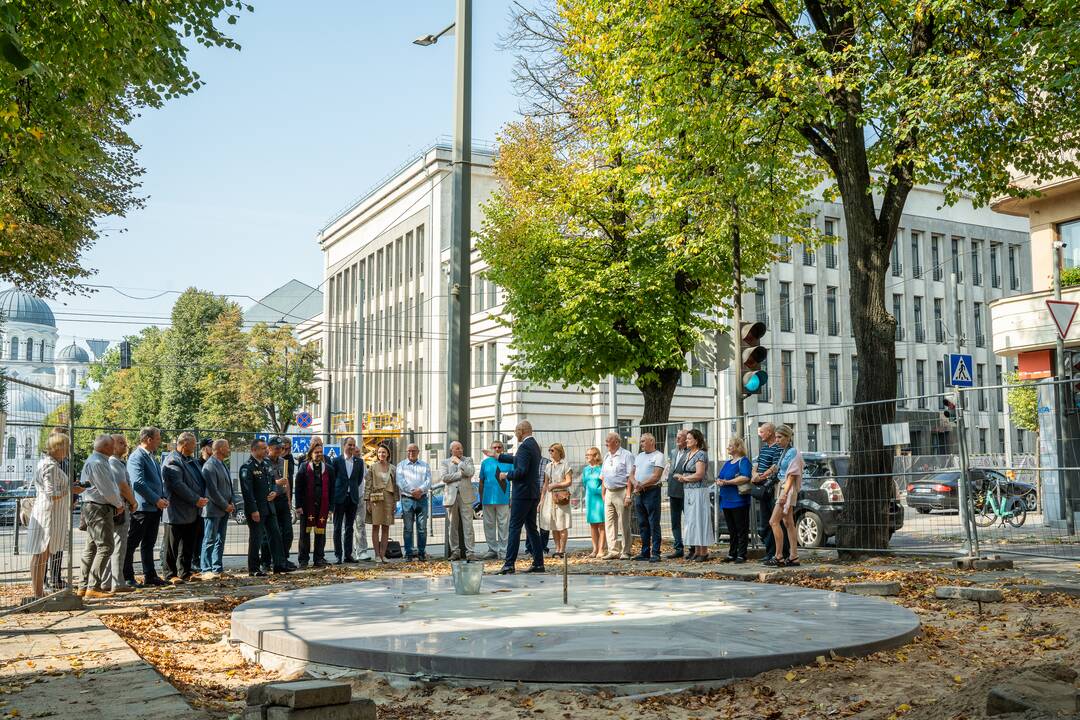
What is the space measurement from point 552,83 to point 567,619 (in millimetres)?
21761

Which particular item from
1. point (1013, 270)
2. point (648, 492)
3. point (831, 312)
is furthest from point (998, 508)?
point (1013, 270)

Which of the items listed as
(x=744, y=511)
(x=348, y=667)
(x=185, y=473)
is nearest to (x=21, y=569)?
(x=185, y=473)

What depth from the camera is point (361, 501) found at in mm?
17922

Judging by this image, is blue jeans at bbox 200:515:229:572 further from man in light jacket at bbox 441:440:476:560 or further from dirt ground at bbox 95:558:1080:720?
dirt ground at bbox 95:558:1080:720

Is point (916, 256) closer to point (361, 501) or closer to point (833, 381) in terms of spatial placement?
point (833, 381)

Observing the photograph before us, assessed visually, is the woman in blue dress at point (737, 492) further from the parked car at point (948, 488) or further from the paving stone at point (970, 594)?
the paving stone at point (970, 594)

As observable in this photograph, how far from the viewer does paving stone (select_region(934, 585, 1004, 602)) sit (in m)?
10.5

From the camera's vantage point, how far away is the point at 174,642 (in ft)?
30.5

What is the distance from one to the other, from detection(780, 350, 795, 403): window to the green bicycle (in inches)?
1794

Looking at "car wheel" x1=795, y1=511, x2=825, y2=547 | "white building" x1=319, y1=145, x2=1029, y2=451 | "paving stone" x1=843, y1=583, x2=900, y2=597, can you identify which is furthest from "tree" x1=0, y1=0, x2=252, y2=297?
"white building" x1=319, y1=145, x2=1029, y2=451

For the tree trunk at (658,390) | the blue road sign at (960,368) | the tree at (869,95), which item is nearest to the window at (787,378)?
the tree trunk at (658,390)

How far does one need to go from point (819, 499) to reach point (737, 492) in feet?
9.25

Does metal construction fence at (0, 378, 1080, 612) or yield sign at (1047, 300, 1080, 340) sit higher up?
yield sign at (1047, 300, 1080, 340)

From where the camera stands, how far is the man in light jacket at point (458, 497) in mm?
17141
